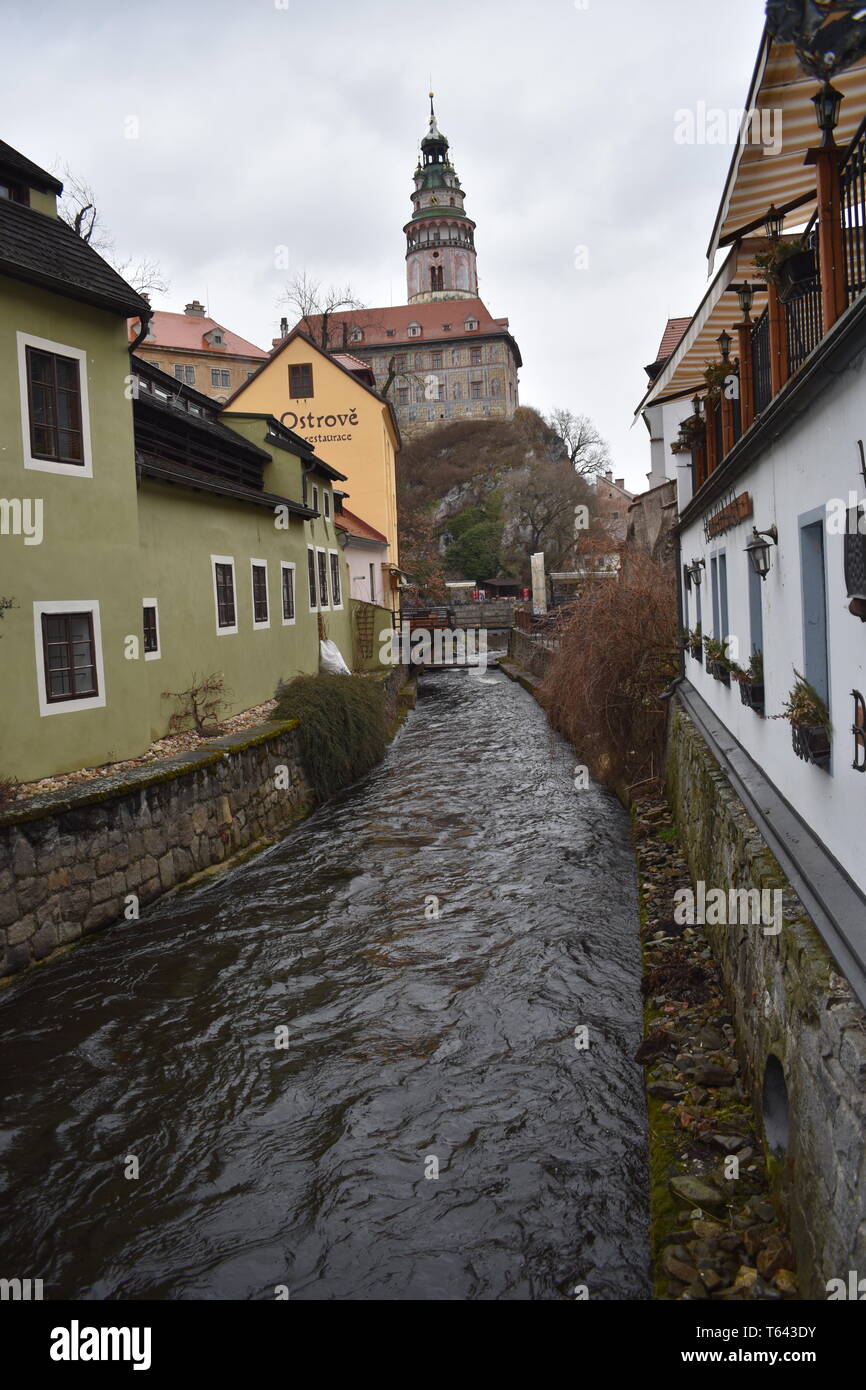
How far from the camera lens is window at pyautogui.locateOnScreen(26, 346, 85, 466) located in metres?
10.4

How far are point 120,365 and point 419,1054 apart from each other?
8.66 meters

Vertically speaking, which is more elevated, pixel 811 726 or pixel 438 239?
pixel 438 239

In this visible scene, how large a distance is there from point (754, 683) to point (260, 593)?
12.6 meters

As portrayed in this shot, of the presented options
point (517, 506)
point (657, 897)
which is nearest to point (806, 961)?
point (657, 897)

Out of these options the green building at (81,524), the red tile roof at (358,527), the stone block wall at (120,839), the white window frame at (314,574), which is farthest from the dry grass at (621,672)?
the red tile roof at (358,527)

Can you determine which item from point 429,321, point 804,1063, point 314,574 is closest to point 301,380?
point 314,574

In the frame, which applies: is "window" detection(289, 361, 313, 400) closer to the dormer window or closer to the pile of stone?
the dormer window

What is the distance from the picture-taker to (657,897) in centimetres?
982

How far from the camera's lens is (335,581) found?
2605 centimetres

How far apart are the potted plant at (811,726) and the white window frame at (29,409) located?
315 inches

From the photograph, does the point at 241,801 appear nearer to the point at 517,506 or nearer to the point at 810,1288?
the point at 810,1288

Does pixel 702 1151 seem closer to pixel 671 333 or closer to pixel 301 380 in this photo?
pixel 671 333

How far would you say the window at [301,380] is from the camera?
34.4m

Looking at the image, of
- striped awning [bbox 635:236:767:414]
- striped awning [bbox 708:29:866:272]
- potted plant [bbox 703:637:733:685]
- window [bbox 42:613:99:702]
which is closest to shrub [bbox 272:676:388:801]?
window [bbox 42:613:99:702]
